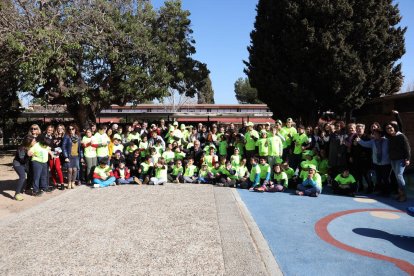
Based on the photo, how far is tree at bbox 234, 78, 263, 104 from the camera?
54.9 meters

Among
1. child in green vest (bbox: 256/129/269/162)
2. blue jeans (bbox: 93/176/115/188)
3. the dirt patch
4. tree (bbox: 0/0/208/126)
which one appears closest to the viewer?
the dirt patch

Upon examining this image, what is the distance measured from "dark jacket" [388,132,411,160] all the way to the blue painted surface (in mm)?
1056

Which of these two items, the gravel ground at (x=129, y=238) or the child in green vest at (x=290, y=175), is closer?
the gravel ground at (x=129, y=238)

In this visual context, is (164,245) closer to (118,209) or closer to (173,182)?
(118,209)

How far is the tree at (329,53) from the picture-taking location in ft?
49.1

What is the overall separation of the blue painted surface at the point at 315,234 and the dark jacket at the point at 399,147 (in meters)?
1.06

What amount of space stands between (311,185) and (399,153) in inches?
82.6

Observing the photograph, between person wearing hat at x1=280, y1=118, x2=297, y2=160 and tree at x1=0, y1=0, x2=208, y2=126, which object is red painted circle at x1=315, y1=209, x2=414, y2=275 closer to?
person wearing hat at x1=280, y1=118, x2=297, y2=160

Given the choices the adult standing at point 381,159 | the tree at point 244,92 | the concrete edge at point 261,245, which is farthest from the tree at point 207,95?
the concrete edge at point 261,245

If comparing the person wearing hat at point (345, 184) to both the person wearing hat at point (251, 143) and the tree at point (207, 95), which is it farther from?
the tree at point (207, 95)

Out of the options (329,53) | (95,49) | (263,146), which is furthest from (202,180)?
(329,53)

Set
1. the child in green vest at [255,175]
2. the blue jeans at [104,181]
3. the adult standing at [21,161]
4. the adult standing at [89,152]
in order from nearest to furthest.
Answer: the adult standing at [21,161] → the child in green vest at [255,175] → the blue jeans at [104,181] → the adult standing at [89,152]

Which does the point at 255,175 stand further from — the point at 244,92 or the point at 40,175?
the point at 244,92

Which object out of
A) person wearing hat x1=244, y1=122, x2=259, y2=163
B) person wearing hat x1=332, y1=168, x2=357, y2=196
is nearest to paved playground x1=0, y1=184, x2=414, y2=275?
person wearing hat x1=332, y1=168, x2=357, y2=196
